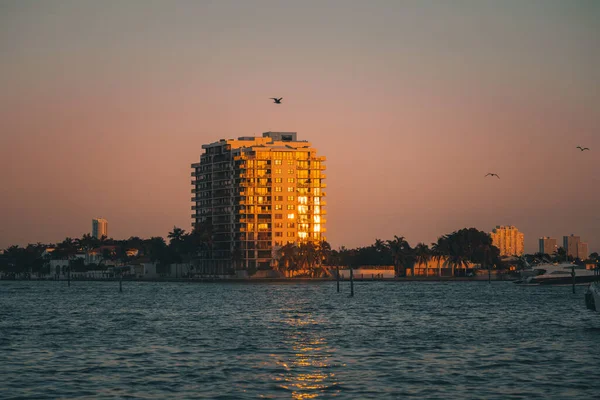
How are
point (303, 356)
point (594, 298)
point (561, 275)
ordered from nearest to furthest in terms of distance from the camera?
point (303, 356)
point (594, 298)
point (561, 275)

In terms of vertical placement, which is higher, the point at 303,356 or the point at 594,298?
the point at 594,298

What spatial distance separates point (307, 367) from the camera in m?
53.7

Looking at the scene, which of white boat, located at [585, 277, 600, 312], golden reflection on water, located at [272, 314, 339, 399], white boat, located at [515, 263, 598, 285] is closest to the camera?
golden reflection on water, located at [272, 314, 339, 399]

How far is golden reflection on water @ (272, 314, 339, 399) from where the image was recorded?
147ft

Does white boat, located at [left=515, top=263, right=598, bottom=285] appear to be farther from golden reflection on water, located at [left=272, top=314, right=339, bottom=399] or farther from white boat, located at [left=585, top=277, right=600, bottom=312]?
golden reflection on water, located at [left=272, top=314, right=339, bottom=399]

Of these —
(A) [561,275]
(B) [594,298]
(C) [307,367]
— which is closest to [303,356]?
(C) [307,367]

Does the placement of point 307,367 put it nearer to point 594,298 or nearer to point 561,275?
point 594,298

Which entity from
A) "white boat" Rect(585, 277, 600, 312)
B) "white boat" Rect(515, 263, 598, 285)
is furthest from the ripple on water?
"white boat" Rect(515, 263, 598, 285)

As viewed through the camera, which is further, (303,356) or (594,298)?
(594,298)

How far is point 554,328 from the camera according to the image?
81625 millimetres

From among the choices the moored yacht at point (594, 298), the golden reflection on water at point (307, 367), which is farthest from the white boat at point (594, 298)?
the golden reflection on water at point (307, 367)

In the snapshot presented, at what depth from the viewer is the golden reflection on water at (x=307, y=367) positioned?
44894 mm

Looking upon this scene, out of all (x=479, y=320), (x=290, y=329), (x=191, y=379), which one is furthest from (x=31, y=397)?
(x=479, y=320)

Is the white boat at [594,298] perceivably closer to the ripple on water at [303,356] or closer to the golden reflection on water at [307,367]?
the ripple on water at [303,356]
